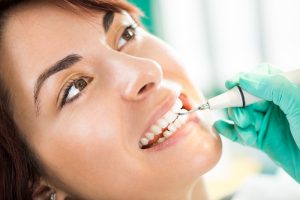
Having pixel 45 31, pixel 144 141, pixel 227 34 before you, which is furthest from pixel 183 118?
pixel 227 34

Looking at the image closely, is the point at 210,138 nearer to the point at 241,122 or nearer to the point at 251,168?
the point at 241,122

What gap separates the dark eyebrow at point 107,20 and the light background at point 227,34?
5.36 feet

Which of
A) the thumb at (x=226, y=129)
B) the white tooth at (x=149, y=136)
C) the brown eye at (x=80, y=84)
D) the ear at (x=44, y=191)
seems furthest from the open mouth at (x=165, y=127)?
the ear at (x=44, y=191)

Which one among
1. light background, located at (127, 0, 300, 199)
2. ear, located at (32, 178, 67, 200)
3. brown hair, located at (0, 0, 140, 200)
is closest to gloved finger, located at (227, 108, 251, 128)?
brown hair, located at (0, 0, 140, 200)

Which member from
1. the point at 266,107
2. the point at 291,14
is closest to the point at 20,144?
the point at 266,107

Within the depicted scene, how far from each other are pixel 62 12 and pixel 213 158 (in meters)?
0.64

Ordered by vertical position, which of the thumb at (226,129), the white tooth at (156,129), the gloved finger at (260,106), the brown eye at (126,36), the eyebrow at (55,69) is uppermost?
the eyebrow at (55,69)

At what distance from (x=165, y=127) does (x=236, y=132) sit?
27 centimetres

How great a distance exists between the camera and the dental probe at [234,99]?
1137 mm

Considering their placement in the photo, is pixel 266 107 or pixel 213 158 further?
pixel 266 107

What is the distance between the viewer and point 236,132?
1.32 metres

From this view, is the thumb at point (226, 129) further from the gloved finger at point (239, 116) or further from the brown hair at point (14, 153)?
the brown hair at point (14, 153)

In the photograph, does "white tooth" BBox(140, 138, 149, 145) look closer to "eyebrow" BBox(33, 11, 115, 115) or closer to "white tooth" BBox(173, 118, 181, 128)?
"white tooth" BBox(173, 118, 181, 128)

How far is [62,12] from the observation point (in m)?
1.23
